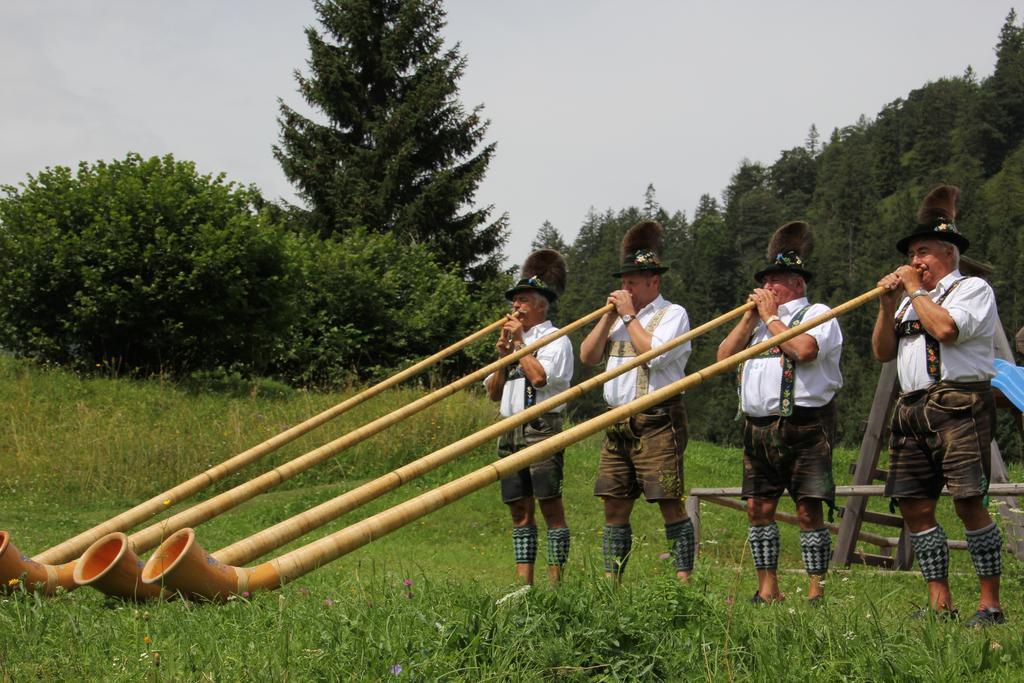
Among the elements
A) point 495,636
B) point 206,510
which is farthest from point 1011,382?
point 206,510

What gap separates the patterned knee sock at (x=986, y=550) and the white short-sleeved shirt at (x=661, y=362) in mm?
1828

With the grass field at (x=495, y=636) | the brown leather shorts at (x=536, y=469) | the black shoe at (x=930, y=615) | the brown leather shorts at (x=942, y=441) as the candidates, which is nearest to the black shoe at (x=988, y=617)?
the grass field at (x=495, y=636)

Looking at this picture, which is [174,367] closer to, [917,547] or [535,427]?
[535,427]

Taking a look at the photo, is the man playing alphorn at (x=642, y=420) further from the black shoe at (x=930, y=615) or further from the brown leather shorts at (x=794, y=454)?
the black shoe at (x=930, y=615)

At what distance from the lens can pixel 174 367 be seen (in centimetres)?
1898

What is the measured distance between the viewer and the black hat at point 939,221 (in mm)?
5746

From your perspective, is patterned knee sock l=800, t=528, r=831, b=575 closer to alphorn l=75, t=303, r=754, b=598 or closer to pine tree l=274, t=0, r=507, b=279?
alphorn l=75, t=303, r=754, b=598

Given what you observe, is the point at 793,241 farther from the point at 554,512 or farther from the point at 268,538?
the point at 268,538

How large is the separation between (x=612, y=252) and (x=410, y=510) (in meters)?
103

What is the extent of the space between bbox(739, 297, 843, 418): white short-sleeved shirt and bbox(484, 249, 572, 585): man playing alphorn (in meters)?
1.17

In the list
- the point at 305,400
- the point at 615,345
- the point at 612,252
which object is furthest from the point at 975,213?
the point at 615,345

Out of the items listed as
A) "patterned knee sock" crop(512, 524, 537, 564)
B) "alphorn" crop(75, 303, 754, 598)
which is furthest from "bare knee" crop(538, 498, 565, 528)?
"alphorn" crop(75, 303, 754, 598)

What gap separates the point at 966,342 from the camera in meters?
5.51

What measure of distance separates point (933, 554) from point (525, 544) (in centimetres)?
247
